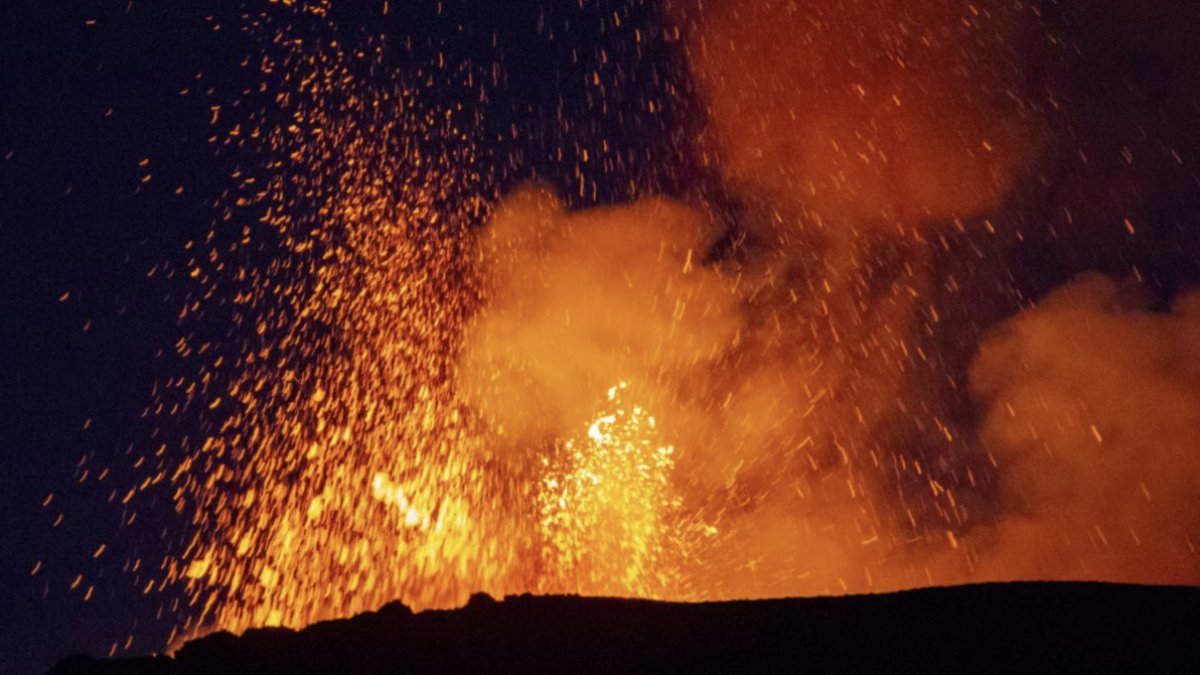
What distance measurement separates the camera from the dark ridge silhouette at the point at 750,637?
6.51 meters

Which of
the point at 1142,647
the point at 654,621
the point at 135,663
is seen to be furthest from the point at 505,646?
the point at 1142,647

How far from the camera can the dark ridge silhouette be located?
256 inches

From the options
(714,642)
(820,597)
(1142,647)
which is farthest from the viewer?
(820,597)

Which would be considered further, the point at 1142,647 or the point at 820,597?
the point at 820,597

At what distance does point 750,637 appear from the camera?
6.95m

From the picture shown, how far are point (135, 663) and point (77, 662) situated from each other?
462mm

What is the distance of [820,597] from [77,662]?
217 inches

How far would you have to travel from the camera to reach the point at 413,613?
7426 mm

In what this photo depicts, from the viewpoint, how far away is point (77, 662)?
7.34 metres

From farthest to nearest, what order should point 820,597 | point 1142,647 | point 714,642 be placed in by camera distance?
point 820,597 < point 714,642 < point 1142,647

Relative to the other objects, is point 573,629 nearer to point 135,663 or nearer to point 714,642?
point 714,642

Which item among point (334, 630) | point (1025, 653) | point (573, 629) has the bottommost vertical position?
point (334, 630)

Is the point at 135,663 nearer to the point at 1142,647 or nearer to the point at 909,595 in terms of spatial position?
the point at 909,595

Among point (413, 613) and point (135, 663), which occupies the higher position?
point (413, 613)
